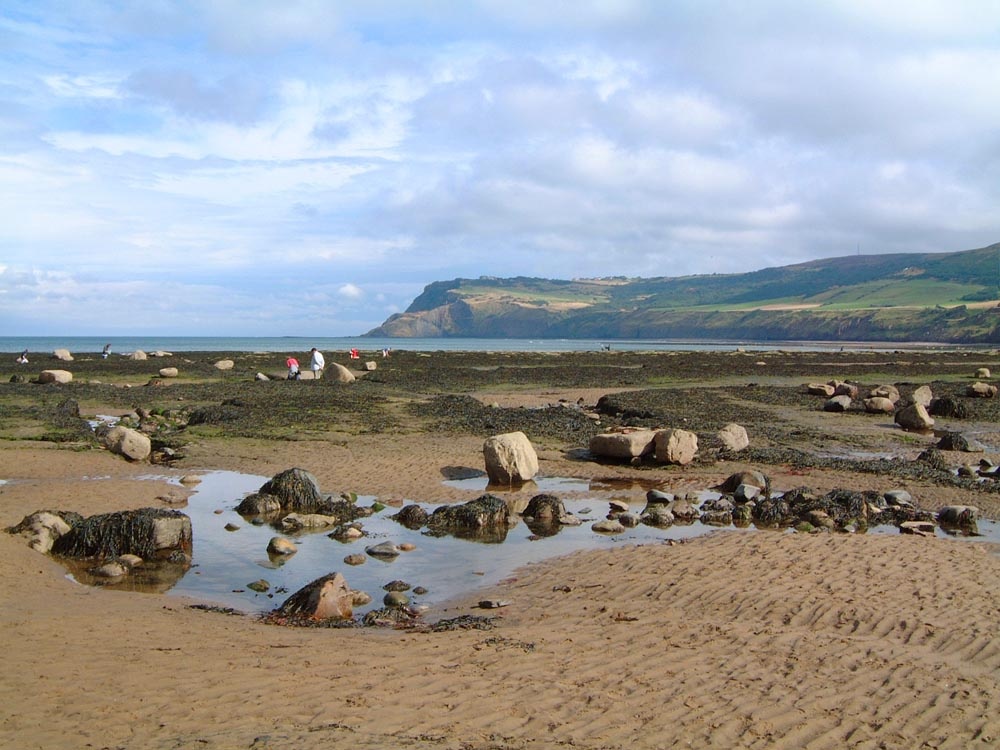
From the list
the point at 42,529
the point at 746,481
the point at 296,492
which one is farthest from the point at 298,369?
the point at 42,529

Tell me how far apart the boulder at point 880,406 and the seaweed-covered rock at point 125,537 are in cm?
2482

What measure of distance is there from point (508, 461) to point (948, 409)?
19.5 m

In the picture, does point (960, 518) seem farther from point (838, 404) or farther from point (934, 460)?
point (838, 404)

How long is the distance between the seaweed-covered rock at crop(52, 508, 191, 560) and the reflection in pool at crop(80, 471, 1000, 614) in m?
0.48

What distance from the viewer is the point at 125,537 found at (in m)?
11.8

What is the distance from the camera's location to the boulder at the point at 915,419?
25.9m

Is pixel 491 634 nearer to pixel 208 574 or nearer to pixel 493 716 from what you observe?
pixel 493 716

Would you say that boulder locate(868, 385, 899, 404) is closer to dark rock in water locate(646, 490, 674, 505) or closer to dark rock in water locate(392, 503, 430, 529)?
dark rock in water locate(646, 490, 674, 505)

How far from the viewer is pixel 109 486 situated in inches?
632

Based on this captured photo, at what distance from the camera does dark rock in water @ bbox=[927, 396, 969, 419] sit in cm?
2864

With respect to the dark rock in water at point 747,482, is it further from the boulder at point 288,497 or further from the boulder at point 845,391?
the boulder at point 845,391

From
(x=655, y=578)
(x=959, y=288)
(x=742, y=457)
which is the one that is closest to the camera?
(x=655, y=578)

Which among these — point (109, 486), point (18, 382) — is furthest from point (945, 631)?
point (18, 382)

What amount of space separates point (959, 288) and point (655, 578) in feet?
690
